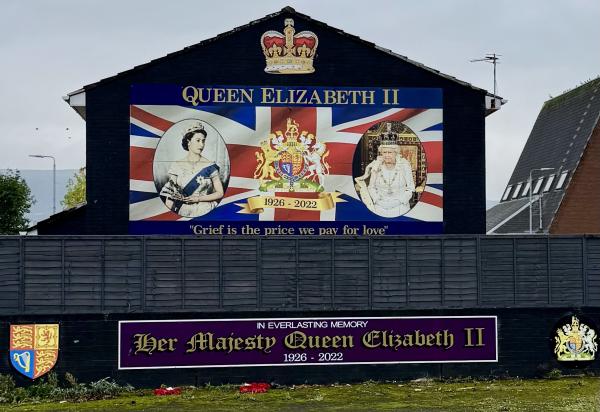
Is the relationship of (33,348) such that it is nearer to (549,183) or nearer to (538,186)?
(549,183)

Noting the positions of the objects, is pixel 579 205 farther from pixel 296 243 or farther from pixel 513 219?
pixel 296 243

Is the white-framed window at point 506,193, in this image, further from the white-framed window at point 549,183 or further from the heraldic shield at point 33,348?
the heraldic shield at point 33,348

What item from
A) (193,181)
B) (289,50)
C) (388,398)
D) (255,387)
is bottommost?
(388,398)

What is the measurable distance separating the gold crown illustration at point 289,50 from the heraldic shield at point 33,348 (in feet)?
39.1

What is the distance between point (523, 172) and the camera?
2869 inches

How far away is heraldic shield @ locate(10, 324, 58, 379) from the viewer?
1116 inches

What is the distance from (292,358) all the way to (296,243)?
11.1 ft

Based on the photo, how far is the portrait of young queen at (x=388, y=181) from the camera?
34.6 metres

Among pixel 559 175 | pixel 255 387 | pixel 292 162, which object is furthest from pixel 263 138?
pixel 559 175

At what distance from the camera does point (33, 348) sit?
2844 centimetres

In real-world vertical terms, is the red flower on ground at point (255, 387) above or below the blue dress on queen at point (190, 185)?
below

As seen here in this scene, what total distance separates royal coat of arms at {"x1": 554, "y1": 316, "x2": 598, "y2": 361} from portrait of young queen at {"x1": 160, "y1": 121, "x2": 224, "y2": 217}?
39.4 feet

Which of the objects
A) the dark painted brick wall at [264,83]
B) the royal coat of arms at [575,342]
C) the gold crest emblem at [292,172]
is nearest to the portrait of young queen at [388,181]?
the gold crest emblem at [292,172]

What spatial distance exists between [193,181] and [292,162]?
3.43 m
